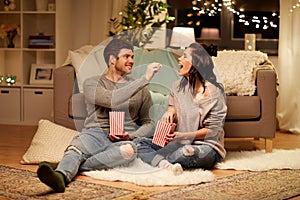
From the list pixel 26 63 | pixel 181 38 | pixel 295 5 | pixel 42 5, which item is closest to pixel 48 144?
pixel 181 38

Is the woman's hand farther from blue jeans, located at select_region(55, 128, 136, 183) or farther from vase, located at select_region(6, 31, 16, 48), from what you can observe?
vase, located at select_region(6, 31, 16, 48)

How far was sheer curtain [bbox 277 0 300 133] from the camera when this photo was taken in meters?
5.82

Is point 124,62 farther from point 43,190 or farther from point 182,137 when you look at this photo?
point 43,190

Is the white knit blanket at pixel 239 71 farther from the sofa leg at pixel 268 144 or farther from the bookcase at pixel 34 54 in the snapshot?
the bookcase at pixel 34 54

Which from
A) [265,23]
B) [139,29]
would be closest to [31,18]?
[139,29]

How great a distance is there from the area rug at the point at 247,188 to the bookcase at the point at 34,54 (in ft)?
9.46

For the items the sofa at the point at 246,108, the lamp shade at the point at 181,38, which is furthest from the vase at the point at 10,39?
the sofa at the point at 246,108

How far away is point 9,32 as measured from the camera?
6.39 m

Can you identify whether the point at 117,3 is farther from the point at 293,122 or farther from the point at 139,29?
the point at 293,122

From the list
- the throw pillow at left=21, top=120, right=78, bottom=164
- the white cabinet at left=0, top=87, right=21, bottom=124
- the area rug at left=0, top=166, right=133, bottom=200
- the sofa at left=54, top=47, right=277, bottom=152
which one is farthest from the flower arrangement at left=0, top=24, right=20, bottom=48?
the area rug at left=0, top=166, right=133, bottom=200

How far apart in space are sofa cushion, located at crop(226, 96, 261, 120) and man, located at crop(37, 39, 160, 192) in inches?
28.0

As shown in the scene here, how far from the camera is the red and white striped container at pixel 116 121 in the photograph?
3.84 m

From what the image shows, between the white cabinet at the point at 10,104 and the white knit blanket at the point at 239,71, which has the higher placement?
the white knit blanket at the point at 239,71

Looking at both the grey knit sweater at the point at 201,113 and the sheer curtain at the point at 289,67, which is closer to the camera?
the grey knit sweater at the point at 201,113
